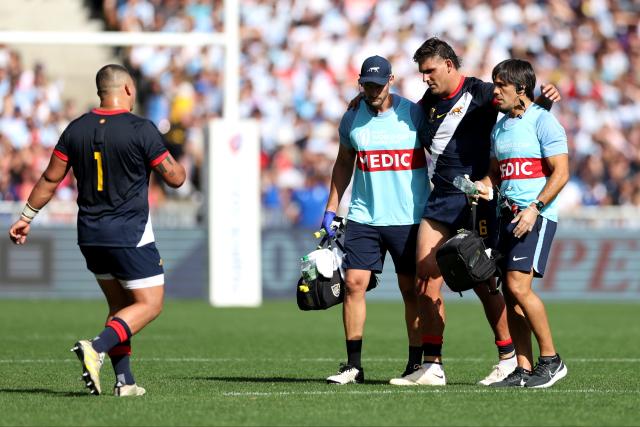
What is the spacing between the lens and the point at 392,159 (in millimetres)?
9312

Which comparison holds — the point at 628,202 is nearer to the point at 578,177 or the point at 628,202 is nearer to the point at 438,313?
the point at 578,177

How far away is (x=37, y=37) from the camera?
1752 centimetres

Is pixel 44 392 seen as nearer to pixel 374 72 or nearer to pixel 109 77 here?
pixel 109 77

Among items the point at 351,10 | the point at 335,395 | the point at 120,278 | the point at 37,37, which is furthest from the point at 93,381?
the point at 351,10

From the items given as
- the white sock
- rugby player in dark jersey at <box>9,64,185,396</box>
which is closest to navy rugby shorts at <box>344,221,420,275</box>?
the white sock

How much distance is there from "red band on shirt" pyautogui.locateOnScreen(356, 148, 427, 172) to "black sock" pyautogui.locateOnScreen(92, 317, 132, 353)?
2.22m

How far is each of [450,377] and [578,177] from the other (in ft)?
44.6

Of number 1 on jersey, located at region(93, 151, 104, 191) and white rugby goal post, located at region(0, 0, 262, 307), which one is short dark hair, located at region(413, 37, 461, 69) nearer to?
number 1 on jersey, located at region(93, 151, 104, 191)

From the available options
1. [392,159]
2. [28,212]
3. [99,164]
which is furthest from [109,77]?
[392,159]

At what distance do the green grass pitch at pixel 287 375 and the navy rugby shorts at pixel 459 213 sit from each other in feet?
3.49

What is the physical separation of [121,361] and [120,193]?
1023 mm

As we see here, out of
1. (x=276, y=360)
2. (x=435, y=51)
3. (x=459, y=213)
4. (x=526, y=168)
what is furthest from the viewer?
(x=276, y=360)

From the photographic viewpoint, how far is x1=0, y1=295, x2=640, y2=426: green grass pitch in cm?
734

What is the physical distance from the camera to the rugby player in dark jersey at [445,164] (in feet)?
29.9
